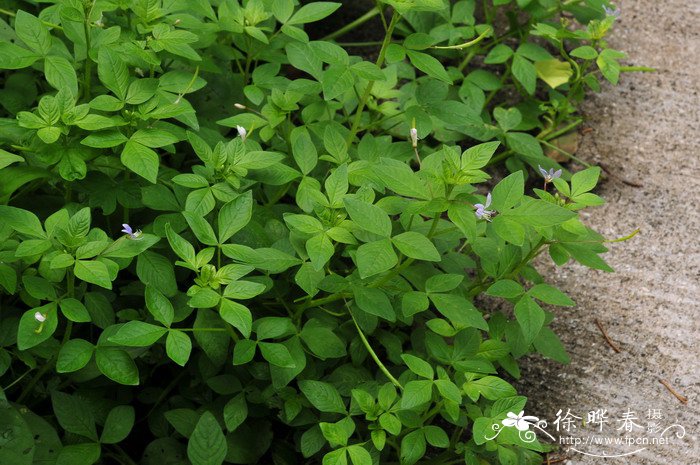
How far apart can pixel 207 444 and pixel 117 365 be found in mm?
278

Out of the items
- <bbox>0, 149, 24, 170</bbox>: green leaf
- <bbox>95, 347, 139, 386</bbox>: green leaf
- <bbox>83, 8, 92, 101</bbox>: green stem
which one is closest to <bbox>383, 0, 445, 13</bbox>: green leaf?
<bbox>83, 8, 92, 101</bbox>: green stem

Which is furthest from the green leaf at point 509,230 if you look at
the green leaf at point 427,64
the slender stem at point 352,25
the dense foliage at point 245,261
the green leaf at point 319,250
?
the slender stem at point 352,25

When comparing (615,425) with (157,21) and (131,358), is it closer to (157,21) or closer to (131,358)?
(131,358)

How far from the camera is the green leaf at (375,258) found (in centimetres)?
175

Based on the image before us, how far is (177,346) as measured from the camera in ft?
5.73

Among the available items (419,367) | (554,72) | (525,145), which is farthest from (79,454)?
(554,72)

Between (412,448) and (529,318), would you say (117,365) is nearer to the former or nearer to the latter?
(412,448)

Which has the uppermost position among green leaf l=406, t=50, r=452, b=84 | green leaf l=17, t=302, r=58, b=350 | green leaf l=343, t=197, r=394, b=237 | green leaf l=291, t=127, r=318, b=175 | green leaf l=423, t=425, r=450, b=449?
green leaf l=406, t=50, r=452, b=84

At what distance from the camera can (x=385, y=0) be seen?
1988mm

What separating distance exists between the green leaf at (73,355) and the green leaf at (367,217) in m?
0.67

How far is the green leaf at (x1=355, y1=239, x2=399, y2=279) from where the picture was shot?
1751 mm

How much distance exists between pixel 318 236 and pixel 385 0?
2.03 feet

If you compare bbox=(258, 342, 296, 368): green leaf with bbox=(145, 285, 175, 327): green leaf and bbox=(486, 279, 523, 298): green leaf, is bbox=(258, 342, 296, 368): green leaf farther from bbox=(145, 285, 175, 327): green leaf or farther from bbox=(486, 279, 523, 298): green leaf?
bbox=(486, 279, 523, 298): green leaf

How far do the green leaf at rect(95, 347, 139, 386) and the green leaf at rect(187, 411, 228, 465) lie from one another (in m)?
0.18
